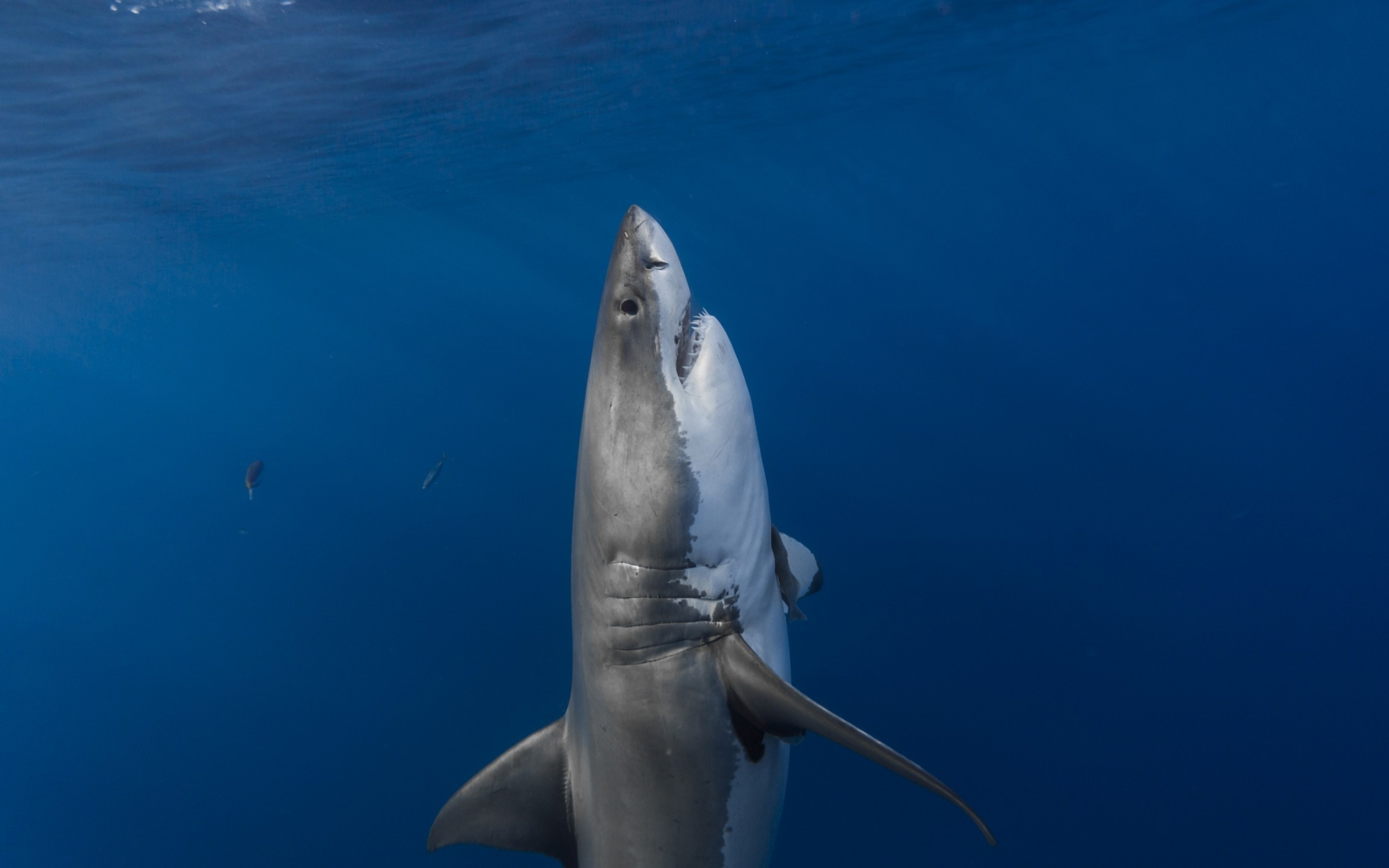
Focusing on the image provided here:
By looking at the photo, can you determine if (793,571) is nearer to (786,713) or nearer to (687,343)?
(786,713)

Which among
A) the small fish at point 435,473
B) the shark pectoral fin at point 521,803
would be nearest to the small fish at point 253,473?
the small fish at point 435,473

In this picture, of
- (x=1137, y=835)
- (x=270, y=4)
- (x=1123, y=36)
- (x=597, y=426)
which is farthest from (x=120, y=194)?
(x=1123, y=36)

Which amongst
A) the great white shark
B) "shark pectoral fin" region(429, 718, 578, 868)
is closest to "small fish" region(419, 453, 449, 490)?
"shark pectoral fin" region(429, 718, 578, 868)

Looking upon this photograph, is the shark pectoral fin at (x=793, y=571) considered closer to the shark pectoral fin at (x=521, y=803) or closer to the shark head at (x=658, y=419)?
the shark head at (x=658, y=419)

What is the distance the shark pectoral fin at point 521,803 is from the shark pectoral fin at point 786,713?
108 cm

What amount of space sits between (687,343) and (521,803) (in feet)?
7.45

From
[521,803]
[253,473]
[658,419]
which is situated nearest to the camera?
[658,419]

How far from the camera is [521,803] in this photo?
3.39 metres

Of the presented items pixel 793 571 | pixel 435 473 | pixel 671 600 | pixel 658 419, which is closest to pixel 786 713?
pixel 671 600

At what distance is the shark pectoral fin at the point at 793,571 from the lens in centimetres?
331

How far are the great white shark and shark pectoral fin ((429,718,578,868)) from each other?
0.21m

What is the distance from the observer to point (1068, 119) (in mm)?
39500

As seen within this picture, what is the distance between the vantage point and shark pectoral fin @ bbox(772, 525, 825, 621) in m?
3.31

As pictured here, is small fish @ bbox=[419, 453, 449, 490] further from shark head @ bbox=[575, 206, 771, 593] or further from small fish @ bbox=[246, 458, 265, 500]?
shark head @ bbox=[575, 206, 771, 593]
